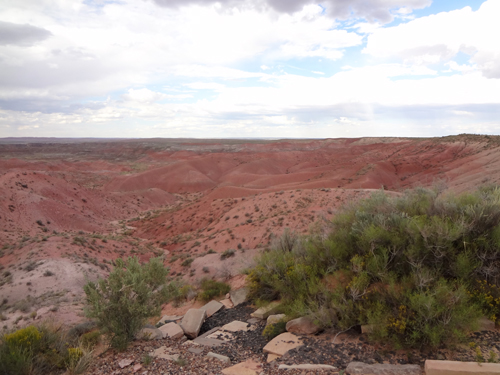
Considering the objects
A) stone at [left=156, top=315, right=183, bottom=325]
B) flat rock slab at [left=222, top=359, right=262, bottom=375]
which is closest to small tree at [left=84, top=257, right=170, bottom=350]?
stone at [left=156, top=315, right=183, bottom=325]

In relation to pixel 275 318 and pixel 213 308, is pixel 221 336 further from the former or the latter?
pixel 213 308

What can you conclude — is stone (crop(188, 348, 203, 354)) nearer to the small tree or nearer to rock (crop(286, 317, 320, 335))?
the small tree

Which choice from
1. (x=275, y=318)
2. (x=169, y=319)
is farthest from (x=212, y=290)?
(x=275, y=318)

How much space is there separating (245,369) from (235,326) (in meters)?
2.00

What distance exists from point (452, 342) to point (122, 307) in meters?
5.54

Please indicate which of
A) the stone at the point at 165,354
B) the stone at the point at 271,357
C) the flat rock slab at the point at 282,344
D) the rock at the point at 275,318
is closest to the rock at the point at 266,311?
the rock at the point at 275,318

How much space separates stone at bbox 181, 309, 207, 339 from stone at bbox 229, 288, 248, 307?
3.14ft

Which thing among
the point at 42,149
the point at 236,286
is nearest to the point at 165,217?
the point at 236,286

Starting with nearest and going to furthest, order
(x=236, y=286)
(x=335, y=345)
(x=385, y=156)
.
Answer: (x=335, y=345) → (x=236, y=286) → (x=385, y=156)

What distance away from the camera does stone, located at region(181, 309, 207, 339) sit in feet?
23.1

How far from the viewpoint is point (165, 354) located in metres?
5.61

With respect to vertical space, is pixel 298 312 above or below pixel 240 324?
above

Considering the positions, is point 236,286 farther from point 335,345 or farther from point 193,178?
point 193,178

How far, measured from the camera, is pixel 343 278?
6105mm
